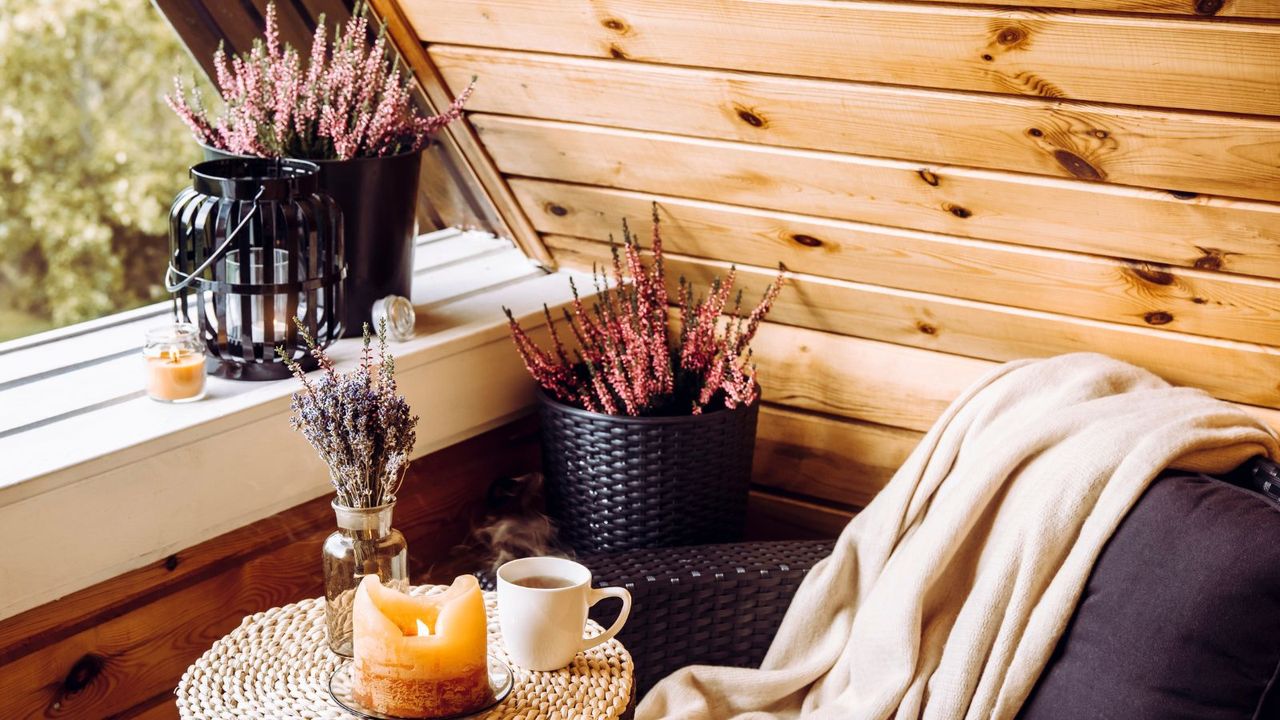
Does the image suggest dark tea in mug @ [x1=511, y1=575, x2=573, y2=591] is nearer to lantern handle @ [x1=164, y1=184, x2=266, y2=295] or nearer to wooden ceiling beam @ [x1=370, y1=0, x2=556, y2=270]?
lantern handle @ [x1=164, y1=184, x2=266, y2=295]

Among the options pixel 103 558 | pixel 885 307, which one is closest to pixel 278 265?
pixel 103 558

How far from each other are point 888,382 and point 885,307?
16 cm

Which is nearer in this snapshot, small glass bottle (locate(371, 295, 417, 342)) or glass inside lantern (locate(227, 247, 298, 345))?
glass inside lantern (locate(227, 247, 298, 345))

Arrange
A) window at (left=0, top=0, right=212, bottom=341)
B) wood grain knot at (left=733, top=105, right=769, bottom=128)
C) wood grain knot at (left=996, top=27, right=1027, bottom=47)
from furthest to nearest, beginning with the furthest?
window at (left=0, top=0, right=212, bottom=341) < wood grain knot at (left=733, top=105, right=769, bottom=128) < wood grain knot at (left=996, top=27, right=1027, bottom=47)

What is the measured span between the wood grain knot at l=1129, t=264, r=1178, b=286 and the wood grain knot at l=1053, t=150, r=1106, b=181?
179 mm

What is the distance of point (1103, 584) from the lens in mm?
1392

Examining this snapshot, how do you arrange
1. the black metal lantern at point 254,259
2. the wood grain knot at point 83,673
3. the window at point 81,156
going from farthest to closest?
the window at point 81,156
the black metal lantern at point 254,259
the wood grain knot at point 83,673

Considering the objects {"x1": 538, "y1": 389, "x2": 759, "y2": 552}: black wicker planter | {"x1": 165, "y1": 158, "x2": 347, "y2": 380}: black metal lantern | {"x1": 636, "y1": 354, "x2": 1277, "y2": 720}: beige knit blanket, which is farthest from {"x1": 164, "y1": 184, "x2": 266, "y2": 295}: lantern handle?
{"x1": 636, "y1": 354, "x2": 1277, "y2": 720}: beige knit blanket

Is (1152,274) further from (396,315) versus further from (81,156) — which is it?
(81,156)

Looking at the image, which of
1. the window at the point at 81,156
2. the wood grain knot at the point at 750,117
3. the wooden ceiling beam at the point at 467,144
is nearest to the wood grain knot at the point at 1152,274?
the wood grain knot at the point at 750,117

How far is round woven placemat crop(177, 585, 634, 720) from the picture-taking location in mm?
1223

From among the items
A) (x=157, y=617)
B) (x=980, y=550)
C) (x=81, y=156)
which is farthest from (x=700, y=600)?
(x=81, y=156)

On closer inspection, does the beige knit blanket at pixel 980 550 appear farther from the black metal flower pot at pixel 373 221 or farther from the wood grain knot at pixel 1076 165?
the black metal flower pot at pixel 373 221

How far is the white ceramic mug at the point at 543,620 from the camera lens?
4.10ft
